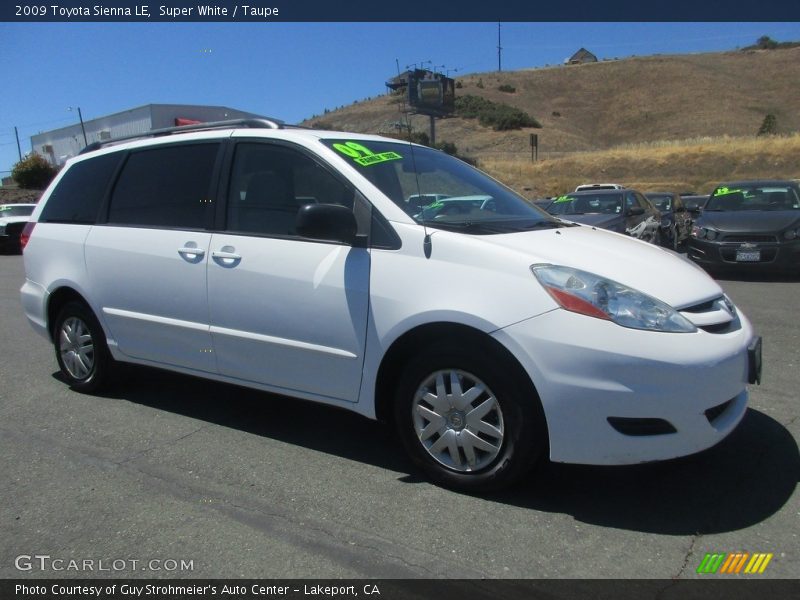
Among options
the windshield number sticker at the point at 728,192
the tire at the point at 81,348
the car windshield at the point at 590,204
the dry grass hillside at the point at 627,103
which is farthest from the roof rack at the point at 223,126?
the dry grass hillside at the point at 627,103

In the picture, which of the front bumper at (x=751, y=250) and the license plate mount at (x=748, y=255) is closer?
the front bumper at (x=751, y=250)

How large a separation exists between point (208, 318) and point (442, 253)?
1.62m

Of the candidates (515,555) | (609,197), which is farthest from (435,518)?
(609,197)

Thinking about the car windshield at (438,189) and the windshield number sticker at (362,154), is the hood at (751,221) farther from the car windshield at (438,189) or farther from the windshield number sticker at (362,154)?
the windshield number sticker at (362,154)

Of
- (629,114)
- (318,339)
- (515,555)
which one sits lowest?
(515,555)

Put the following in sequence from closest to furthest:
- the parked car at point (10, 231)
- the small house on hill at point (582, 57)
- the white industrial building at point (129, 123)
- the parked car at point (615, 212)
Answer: the parked car at point (615, 212) → the white industrial building at point (129, 123) → the parked car at point (10, 231) → the small house on hill at point (582, 57)

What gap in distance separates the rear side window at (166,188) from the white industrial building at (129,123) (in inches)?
68.4

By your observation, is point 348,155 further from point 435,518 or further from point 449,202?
point 435,518

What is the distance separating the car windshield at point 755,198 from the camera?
11227mm

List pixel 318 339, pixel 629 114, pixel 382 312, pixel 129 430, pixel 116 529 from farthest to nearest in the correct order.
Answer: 1. pixel 629 114
2. pixel 129 430
3. pixel 318 339
4. pixel 382 312
5. pixel 116 529

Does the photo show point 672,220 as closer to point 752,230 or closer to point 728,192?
point 728,192

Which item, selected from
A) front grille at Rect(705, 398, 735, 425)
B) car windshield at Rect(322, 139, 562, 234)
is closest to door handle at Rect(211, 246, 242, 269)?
car windshield at Rect(322, 139, 562, 234)

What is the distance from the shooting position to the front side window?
3.83 meters

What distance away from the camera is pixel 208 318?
160 inches
